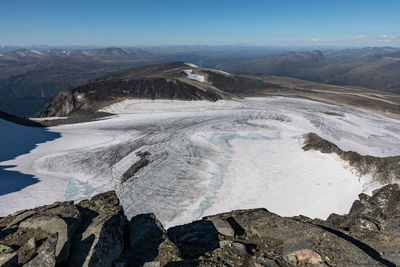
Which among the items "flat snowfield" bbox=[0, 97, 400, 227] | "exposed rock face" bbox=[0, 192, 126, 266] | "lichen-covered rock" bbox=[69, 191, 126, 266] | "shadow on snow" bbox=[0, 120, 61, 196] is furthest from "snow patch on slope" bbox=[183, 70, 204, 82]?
"lichen-covered rock" bbox=[69, 191, 126, 266]

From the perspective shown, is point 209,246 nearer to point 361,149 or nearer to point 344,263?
point 344,263

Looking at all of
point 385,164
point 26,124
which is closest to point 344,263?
point 385,164

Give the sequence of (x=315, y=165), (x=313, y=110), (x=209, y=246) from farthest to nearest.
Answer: (x=313, y=110) → (x=315, y=165) → (x=209, y=246)

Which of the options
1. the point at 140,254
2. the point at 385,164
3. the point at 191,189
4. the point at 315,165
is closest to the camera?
the point at 140,254

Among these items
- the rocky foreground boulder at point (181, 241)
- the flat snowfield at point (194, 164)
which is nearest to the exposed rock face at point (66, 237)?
the rocky foreground boulder at point (181, 241)

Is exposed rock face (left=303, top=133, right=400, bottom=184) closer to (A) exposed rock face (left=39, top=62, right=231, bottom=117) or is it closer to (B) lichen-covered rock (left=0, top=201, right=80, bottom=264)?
(B) lichen-covered rock (left=0, top=201, right=80, bottom=264)

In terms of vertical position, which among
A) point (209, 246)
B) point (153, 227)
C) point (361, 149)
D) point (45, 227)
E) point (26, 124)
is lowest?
point (361, 149)

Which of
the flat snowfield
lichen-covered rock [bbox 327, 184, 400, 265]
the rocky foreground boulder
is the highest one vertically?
the rocky foreground boulder

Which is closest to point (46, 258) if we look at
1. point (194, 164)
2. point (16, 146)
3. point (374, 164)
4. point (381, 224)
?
point (381, 224)
